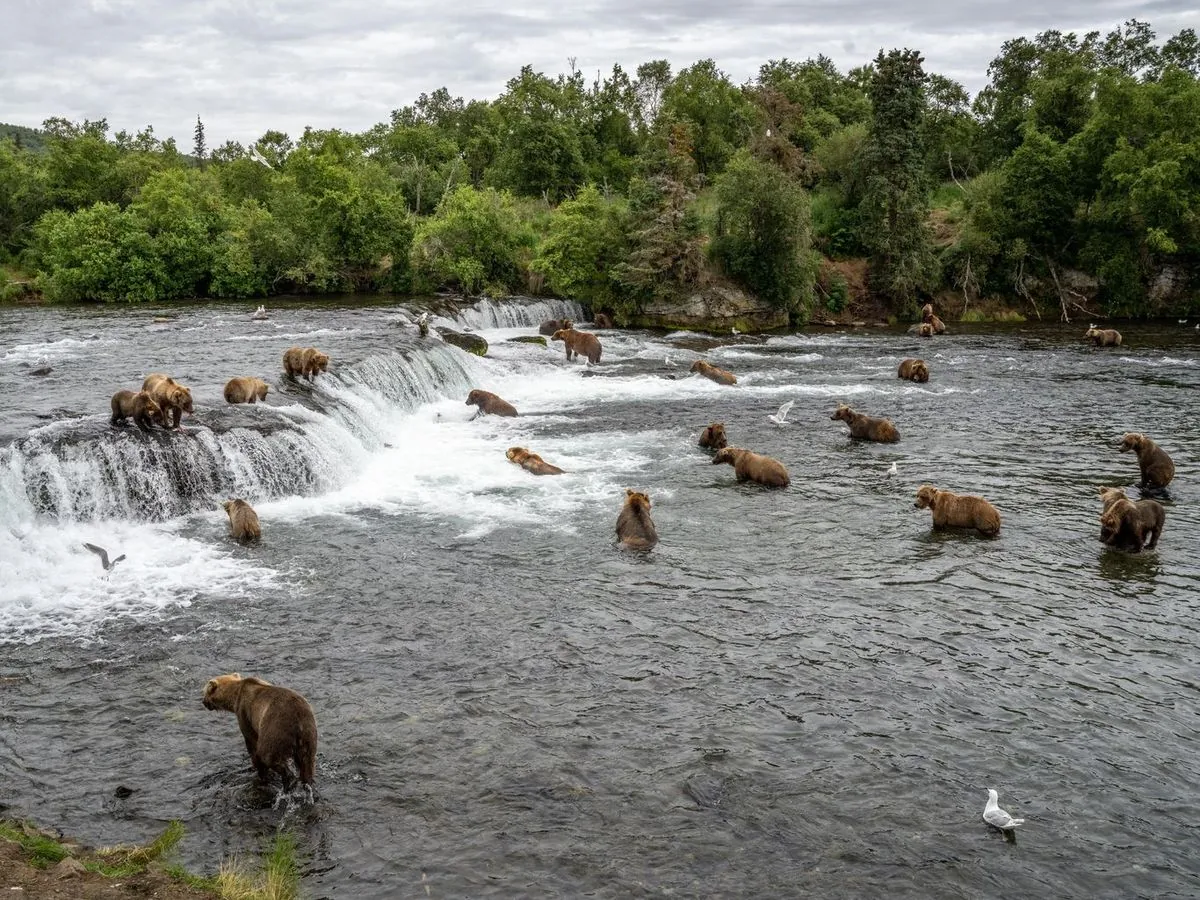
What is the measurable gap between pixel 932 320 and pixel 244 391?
110 feet

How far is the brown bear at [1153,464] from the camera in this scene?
60.3ft

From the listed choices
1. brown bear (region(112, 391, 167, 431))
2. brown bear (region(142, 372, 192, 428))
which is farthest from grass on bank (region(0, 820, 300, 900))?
→ brown bear (region(142, 372, 192, 428))

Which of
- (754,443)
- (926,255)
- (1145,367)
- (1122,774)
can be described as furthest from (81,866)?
(926,255)

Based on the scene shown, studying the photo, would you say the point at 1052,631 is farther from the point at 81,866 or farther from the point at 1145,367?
the point at 1145,367

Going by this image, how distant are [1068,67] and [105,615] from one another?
186 ft

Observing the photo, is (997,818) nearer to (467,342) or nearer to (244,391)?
(244,391)

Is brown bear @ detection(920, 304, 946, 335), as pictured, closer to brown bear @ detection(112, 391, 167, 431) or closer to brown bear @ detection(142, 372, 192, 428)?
brown bear @ detection(142, 372, 192, 428)

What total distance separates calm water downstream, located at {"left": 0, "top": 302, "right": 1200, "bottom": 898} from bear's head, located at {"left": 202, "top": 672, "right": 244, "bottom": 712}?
1.58ft

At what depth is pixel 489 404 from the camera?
25953 mm

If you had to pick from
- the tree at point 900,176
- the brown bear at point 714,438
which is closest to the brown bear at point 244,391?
the brown bear at point 714,438

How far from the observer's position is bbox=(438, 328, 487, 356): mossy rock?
33.6 metres

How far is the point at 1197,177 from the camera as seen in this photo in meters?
44.7

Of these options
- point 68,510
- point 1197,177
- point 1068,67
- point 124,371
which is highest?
point 1068,67

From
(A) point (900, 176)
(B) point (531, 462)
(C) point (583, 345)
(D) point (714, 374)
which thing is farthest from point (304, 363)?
(A) point (900, 176)
